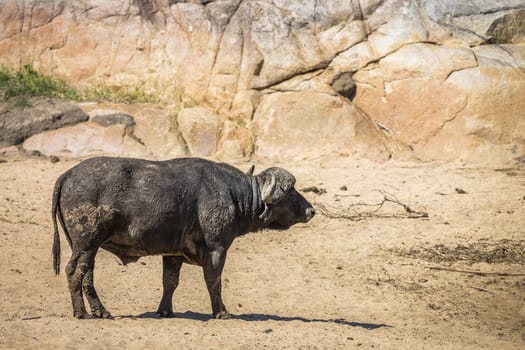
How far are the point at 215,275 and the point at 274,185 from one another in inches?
50.4

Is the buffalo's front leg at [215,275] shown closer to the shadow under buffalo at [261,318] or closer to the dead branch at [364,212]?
the shadow under buffalo at [261,318]

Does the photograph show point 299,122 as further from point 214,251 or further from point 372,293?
point 214,251

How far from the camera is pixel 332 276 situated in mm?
12039

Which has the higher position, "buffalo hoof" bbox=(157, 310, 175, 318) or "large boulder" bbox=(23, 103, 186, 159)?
"buffalo hoof" bbox=(157, 310, 175, 318)

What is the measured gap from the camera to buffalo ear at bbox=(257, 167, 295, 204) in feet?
32.0

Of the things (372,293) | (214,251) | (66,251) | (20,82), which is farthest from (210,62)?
(214,251)

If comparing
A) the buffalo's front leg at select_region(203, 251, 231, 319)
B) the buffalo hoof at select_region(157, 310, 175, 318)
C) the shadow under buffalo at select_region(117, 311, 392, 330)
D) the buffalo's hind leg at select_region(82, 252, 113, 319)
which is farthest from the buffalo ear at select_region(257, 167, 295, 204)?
the buffalo's hind leg at select_region(82, 252, 113, 319)

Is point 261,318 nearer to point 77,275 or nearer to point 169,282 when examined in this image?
point 169,282

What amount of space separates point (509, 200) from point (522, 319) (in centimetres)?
378

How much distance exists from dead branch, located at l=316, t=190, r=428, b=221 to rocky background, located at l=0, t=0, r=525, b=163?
1.99 metres

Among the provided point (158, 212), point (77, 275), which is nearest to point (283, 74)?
point (158, 212)

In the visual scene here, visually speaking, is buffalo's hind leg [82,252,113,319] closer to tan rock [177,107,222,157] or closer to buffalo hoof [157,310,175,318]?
buffalo hoof [157,310,175,318]

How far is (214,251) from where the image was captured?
9234 millimetres

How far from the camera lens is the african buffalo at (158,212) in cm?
857
